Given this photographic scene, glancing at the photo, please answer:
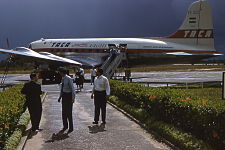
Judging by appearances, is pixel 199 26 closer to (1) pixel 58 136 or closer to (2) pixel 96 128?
(2) pixel 96 128

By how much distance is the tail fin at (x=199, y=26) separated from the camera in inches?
1282

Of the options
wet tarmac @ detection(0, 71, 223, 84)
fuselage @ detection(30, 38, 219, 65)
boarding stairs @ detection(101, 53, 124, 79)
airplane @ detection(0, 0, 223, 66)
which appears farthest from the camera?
wet tarmac @ detection(0, 71, 223, 84)

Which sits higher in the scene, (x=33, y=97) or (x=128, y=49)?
(x=128, y=49)

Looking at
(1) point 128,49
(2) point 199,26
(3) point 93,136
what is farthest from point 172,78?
(3) point 93,136

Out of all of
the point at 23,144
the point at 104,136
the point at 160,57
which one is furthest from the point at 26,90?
the point at 160,57

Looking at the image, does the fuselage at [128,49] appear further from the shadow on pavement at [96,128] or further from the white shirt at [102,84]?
the shadow on pavement at [96,128]

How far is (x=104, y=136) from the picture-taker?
9.70 metres

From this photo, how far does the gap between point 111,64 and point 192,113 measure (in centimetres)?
2461

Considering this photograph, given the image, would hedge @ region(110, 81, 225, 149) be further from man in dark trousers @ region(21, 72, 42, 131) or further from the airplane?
the airplane

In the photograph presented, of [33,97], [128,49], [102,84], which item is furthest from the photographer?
[128,49]

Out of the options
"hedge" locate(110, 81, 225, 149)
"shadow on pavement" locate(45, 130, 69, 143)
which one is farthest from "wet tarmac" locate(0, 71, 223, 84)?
"shadow on pavement" locate(45, 130, 69, 143)

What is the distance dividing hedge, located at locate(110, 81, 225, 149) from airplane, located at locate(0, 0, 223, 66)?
21.1 meters

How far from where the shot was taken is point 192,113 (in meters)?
8.63

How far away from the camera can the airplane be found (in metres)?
32.9
